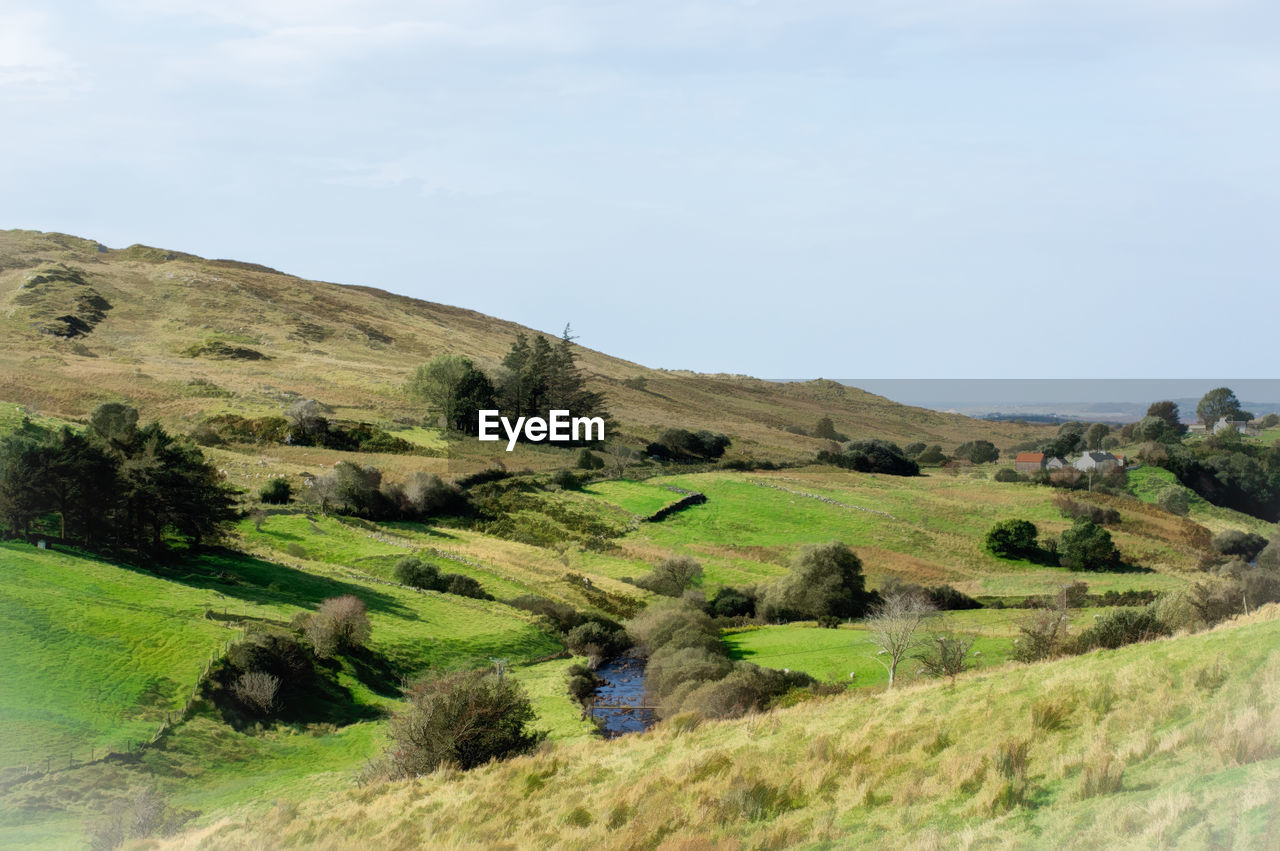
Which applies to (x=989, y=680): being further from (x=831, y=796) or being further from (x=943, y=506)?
(x=943, y=506)

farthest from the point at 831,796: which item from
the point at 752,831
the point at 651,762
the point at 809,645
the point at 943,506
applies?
the point at 943,506

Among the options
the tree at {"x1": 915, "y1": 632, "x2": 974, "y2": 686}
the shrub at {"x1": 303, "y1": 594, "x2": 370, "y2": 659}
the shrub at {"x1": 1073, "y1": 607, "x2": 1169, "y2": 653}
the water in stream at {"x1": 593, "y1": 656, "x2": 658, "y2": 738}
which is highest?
the shrub at {"x1": 1073, "y1": 607, "x2": 1169, "y2": 653}

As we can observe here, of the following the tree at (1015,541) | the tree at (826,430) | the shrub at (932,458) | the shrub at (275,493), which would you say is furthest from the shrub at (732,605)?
the tree at (826,430)

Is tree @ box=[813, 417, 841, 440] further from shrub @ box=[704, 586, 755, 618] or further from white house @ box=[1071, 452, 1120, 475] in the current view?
shrub @ box=[704, 586, 755, 618]

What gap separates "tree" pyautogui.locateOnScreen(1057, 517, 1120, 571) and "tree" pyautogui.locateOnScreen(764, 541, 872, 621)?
1847 cm

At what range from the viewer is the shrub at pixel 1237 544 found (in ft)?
225

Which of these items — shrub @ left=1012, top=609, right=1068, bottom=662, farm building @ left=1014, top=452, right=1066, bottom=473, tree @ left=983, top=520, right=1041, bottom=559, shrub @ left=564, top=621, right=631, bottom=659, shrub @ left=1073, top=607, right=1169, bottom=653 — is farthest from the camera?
farm building @ left=1014, top=452, right=1066, bottom=473

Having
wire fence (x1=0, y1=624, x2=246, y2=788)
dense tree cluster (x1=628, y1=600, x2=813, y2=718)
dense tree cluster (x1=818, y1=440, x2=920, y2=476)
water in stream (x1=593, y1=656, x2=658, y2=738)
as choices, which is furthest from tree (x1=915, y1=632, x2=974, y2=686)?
dense tree cluster (x1=818, y1=440, x2=920, y2=476)

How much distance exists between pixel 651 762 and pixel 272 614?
23.0 meters

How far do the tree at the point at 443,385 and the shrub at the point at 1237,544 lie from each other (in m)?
65.6

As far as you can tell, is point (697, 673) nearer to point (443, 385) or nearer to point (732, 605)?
point (732, 605)

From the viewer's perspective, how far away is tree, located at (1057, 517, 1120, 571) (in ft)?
203

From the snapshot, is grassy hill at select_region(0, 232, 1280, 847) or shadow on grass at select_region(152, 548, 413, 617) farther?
shadow on grass at select_region(152, 548, 413, 617)

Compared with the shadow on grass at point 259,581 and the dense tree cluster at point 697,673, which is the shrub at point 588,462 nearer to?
the dense tree cluster at point 697,673
